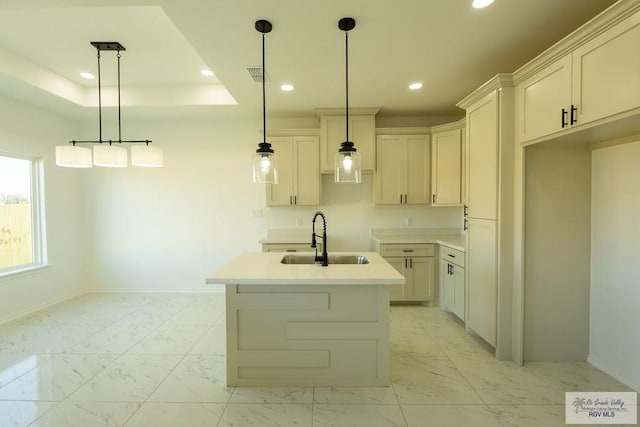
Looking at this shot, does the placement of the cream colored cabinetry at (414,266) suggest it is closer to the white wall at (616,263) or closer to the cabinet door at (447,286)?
the cabinet door at (447,286)

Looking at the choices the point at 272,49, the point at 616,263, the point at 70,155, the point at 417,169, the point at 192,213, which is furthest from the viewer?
the point at 192,213

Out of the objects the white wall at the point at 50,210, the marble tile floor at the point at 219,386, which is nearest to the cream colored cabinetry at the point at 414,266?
the marble tile floor at the point at 219,386

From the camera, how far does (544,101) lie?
2.19 metres

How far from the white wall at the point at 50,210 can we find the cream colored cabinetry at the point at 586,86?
5.45 metres

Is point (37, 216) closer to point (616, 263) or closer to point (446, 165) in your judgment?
point (446, 165)

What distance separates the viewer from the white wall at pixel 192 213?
14.5ft

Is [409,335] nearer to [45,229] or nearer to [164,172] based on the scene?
[164,172]

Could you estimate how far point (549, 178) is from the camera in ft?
8.07

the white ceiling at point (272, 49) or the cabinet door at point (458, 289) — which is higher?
the white ceiling at point (272, 49)

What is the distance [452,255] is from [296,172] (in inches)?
89.8

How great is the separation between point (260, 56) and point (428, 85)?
6.11ft

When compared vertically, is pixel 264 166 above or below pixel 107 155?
below

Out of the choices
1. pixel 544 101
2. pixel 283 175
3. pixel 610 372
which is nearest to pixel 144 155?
pixel 283 175

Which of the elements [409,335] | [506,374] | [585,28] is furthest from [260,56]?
[506,374]
